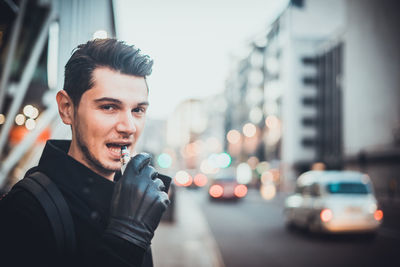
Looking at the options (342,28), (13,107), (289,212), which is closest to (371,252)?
(289,212)

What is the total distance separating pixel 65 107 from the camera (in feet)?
4.90

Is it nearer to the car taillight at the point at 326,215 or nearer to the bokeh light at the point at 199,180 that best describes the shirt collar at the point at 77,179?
the car taillight at the point at 326,215

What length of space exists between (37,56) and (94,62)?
762 cm

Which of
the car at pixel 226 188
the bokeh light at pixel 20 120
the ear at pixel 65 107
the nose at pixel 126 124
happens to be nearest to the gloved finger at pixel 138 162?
the nose at pixel 126 124

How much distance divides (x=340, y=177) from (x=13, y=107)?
28.6ft

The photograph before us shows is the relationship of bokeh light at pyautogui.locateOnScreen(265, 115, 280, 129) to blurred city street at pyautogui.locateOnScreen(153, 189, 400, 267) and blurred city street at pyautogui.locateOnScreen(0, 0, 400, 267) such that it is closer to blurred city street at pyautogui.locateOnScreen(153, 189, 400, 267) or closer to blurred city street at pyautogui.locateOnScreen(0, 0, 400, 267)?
blurred city street at pyautogui.locateOnScreen(0, 0, 400, 267)

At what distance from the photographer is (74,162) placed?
1.42 m

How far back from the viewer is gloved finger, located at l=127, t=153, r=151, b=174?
1.28 metres

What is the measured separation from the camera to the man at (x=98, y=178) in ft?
4.00

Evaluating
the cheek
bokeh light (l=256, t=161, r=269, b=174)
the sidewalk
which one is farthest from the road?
bokeh light (l=256, t=161, r=269, b=174)

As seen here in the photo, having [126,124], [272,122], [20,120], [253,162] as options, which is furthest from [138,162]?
[253,162]

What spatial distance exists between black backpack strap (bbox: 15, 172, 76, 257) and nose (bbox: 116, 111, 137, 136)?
0.97 ft

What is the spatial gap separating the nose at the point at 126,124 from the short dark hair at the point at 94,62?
6.1 inches

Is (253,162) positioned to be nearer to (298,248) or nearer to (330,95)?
(330,95)
